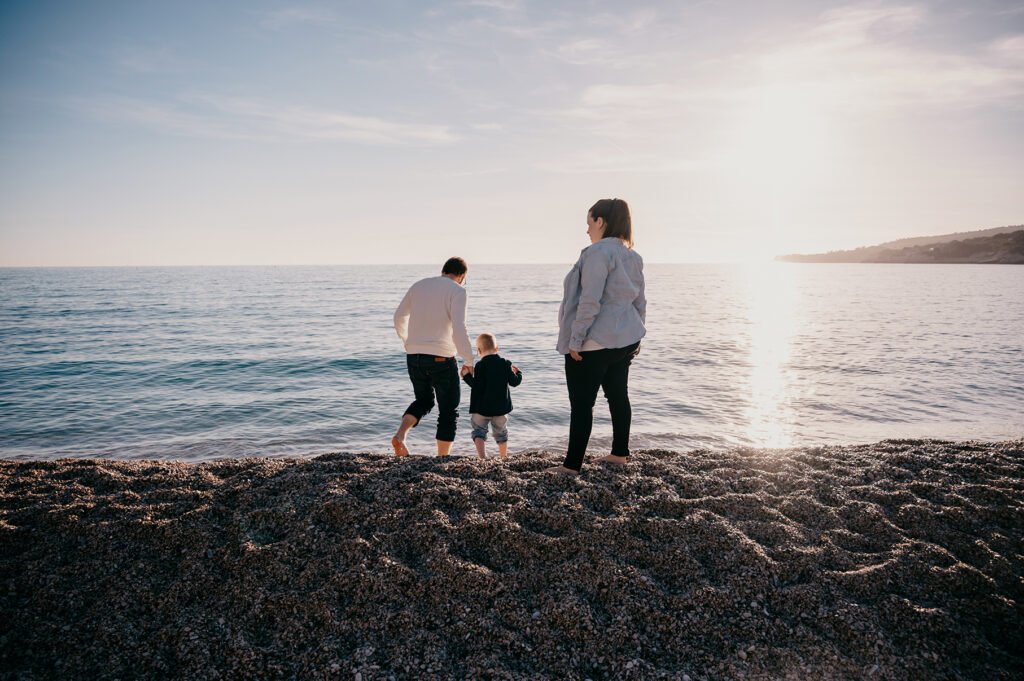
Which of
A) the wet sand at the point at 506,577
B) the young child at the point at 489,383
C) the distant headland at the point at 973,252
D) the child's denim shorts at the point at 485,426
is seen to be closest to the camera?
the wet sand at the point at 506,577

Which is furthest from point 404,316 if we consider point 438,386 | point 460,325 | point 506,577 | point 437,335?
point 506,577

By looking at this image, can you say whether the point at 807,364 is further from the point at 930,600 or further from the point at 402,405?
the point at 930,600

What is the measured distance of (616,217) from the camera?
464 centimetres

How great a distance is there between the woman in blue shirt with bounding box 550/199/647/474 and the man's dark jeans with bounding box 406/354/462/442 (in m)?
1.47

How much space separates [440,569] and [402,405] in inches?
313

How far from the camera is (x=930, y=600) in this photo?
3.21m

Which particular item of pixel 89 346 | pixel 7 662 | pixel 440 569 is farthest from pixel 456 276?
pixel 89 346

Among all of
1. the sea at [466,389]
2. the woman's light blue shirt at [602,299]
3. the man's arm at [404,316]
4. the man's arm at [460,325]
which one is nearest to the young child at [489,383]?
the man's arm at [460,325]

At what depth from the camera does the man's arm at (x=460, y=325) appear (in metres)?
5.34

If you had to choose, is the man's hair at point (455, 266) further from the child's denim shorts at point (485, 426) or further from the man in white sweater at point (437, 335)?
the child's denim shorts at point (485, 426)

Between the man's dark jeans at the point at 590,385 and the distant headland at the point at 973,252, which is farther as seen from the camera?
the distant headland at the point at 973,252

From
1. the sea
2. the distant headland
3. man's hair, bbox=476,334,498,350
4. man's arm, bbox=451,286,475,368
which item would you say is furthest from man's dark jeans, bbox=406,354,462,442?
the distant headland

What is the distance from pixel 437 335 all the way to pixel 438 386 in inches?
23.0

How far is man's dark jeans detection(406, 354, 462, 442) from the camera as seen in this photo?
553cm
